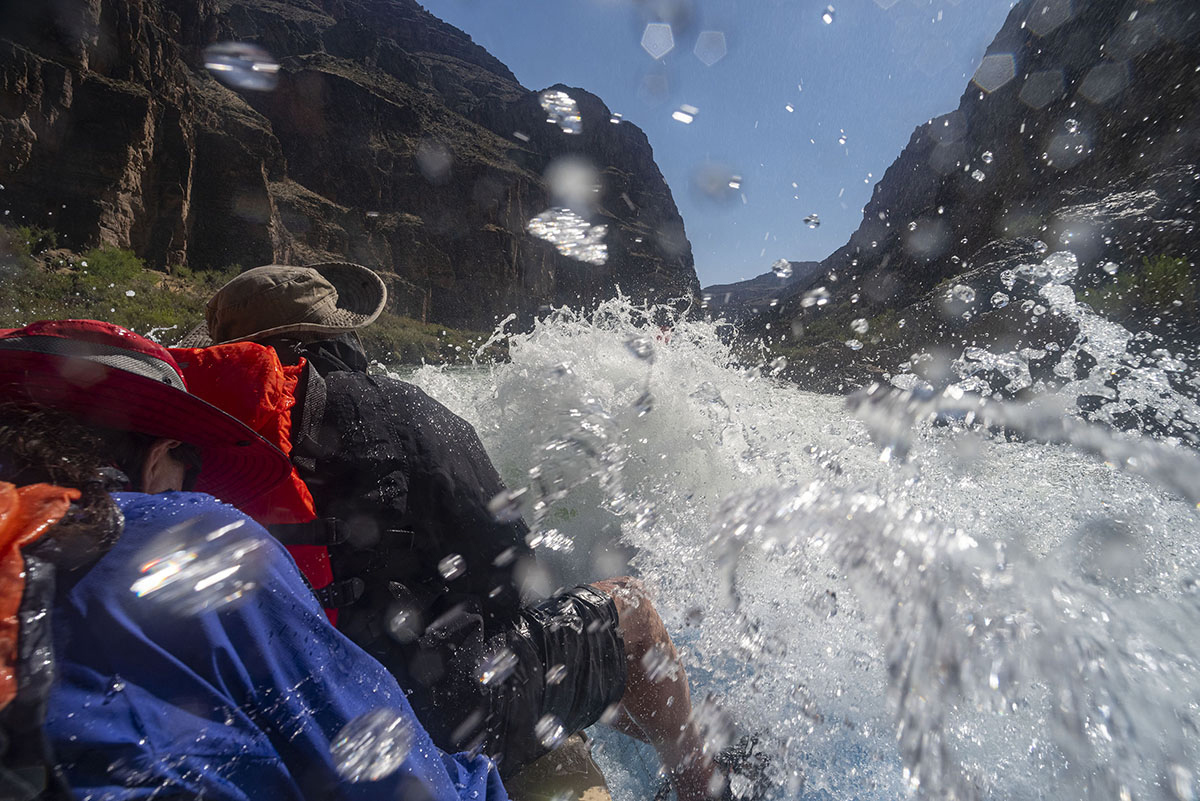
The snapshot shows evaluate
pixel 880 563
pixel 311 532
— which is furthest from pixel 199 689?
pixel 880 563

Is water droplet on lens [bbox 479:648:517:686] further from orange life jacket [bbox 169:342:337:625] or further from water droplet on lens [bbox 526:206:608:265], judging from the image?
water droplet on lens [bbox 526:206:608:265]

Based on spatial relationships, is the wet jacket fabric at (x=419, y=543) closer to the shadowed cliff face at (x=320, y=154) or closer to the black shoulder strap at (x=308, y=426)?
the black shoulder strap at (x=308, y=426)

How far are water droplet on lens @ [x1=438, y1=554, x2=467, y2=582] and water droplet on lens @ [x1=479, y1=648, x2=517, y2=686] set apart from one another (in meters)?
0.25

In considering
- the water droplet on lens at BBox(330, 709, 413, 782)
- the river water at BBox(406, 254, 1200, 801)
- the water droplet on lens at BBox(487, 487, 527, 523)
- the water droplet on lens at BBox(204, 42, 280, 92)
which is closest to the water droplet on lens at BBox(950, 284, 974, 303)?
the river water at BBox(406, 254, 1200, 801)

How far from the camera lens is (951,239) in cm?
3459

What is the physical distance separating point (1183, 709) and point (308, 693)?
252 cm

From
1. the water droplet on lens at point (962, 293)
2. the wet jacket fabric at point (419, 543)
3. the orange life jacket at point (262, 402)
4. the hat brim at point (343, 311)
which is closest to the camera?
the orange life jacket at point (262, 402)

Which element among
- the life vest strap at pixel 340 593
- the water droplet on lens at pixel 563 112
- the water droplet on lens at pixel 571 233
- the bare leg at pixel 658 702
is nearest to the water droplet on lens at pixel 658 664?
the bare leg at pixel 658 702

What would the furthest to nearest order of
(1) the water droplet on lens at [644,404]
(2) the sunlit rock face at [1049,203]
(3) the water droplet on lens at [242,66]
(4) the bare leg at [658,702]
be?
1. (3) the water droplet on lens at [242,66]
2. (2) the sunlit rock face at [1049,203]
3. (1) the water droplet on lens at [644,404]
4. (4) the bare leg at [658,702]

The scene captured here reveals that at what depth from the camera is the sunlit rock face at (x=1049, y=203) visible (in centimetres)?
797

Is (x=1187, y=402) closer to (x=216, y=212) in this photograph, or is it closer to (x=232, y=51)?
(x=216, y=212)

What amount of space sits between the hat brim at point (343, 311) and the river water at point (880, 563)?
65.5 inches

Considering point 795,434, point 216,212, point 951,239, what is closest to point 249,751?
point 795,434

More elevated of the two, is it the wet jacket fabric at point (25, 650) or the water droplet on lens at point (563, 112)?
the water droplet on lens at point (563, 112)
